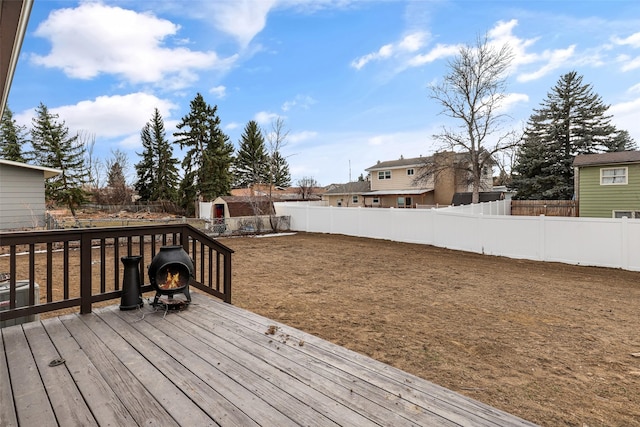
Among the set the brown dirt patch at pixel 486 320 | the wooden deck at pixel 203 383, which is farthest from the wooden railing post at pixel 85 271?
the brown dirt patch at pixel 486 320

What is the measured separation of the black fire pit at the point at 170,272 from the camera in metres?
3.36

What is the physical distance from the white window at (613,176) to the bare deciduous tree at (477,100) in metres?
3.86

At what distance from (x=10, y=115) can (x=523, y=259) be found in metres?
36.5

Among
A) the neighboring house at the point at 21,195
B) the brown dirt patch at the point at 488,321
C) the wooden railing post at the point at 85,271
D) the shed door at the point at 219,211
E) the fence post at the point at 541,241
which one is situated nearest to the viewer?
the brown dirt patch at the point at 488,321

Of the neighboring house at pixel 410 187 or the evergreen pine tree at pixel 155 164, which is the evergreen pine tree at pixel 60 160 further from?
the neighboring house at pixel 410 187

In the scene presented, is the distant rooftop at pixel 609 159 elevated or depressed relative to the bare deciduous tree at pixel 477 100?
depressed

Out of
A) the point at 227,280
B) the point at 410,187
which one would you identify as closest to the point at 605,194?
the point at 410,187

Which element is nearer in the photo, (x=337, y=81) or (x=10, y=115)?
(x=337, y=81)

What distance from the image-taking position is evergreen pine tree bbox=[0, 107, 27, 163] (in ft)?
81.9

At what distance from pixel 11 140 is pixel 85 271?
31989 mm

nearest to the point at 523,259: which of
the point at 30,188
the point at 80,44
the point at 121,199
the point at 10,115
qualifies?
the point at 80,44

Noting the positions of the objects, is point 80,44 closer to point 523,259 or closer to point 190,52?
point 190,52

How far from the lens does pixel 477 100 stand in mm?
16375

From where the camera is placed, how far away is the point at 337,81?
48.4ft
